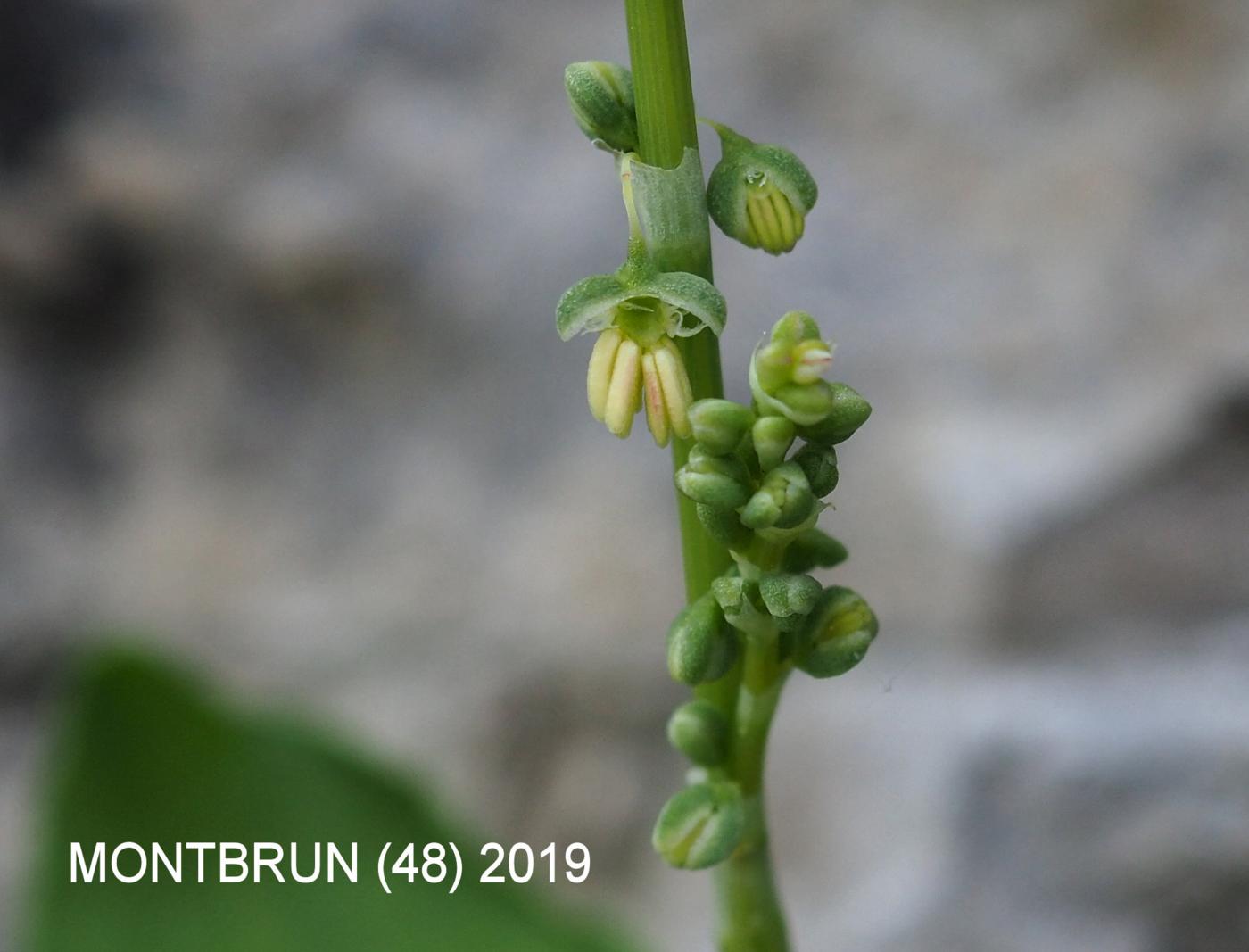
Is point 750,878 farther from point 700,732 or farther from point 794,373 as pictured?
point 794,373

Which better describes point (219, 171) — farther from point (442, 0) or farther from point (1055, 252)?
point (1055, 252)

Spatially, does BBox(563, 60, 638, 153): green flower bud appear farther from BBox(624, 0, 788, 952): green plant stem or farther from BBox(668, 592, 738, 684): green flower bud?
BBox(668, 592, 738, 684): green flower bud

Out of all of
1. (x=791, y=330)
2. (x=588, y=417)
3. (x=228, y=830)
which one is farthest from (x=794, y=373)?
(x=588, y=417)

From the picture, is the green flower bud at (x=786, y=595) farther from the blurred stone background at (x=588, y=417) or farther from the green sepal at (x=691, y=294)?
the blurred stone background at (x=588, y=417)

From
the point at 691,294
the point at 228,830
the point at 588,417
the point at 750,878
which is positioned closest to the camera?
the point at 691,294

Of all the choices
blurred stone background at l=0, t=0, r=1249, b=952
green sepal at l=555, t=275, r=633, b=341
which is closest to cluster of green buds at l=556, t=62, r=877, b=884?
green sepal at l=555, t=275, r=633, b=341

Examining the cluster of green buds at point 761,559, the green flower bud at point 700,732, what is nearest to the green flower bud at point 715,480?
the cluster of green buds at point 761,559
